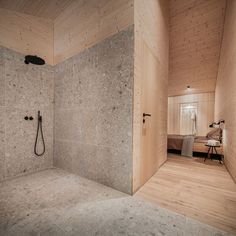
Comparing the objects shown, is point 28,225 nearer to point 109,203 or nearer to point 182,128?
point 109,203

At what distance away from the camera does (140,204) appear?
→ 5.42 feet

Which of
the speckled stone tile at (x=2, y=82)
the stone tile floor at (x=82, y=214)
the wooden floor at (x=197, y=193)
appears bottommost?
the wooden floor at (x=197, y=193)

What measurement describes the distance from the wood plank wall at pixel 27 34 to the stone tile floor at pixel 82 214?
2.35 metres

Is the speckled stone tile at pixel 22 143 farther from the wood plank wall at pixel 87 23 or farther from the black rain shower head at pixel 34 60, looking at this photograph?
the wood plank wall at pixel 87 23

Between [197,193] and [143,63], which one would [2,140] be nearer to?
[143,63]

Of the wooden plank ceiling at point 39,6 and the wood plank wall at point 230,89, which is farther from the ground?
the wooden plank ceiling at point 39,6

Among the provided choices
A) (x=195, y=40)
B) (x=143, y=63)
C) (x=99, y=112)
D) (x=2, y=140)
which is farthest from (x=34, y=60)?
(x=195, y=40)

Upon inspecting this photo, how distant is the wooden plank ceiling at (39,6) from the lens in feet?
7.54

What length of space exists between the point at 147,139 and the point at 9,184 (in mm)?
2272

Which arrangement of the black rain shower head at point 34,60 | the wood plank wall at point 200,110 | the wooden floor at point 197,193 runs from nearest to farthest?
1. the wooden floor at point 197,193
2. the black rain shower head at point 34,60
3. the wood plank wall at point 200,110

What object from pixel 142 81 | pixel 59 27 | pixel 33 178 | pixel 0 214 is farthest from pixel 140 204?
pixel 59 27

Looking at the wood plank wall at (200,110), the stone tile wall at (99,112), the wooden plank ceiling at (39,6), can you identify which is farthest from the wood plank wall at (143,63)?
the wood plank wall at (200,110)

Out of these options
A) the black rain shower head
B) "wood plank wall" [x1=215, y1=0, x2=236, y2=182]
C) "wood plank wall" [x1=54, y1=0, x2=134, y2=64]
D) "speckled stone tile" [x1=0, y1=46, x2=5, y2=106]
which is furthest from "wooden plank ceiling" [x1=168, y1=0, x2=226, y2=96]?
"speckled stone tile" [x1=0, y1=46, x2=5, y2=106]

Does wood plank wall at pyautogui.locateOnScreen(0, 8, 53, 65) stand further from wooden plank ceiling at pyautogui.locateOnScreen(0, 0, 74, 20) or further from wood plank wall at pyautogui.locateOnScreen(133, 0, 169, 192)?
wood plank wall at pyautogui.locateOnScreen(133, 0, 169, 192)
